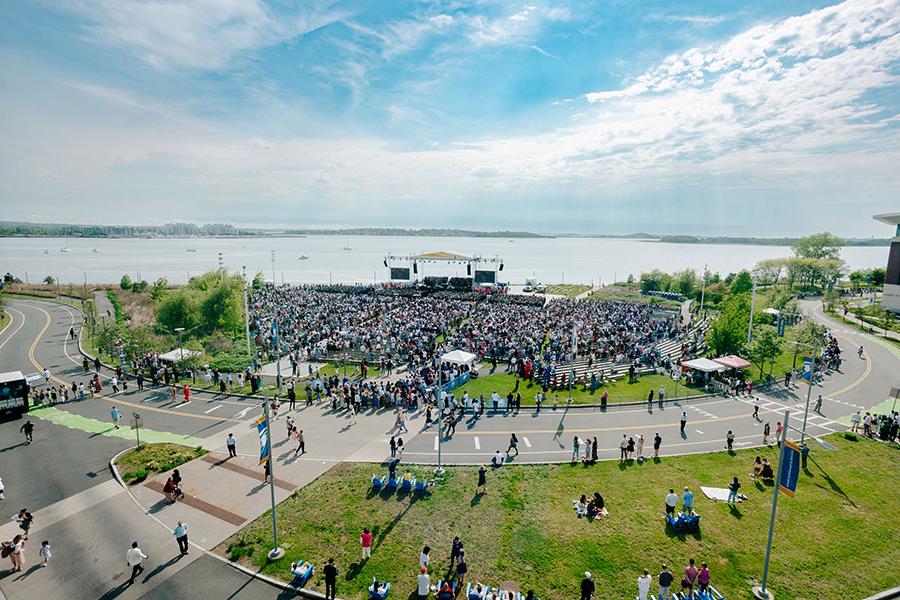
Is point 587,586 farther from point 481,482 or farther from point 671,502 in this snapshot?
Answer: point 481,482

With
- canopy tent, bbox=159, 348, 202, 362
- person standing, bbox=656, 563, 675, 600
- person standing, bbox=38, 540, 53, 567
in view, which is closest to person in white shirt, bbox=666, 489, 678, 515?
person standing, bbox=656, 563, 675, 600

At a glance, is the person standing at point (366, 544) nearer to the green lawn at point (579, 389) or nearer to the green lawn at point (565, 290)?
the green lawn at point (579, 389)

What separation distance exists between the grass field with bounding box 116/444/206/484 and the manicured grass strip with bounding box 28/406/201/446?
36.9 inches

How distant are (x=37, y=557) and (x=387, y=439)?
1193cm

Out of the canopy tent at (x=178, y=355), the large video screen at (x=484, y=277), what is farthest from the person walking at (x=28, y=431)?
the large video screen at (x=484, y=277)

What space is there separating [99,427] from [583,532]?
2318 cm

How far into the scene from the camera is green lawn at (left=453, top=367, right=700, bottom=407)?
1013 inches

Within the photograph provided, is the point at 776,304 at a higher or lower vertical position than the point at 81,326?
higher

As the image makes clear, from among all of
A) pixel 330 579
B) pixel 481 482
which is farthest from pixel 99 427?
pixel 481 482

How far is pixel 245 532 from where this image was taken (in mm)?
13555

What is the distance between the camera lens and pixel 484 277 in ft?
246

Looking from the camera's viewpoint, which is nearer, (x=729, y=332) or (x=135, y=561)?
(x=135, y=561)

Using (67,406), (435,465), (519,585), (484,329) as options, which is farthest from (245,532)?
(484,329)

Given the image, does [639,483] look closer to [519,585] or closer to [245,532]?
[519,585]
